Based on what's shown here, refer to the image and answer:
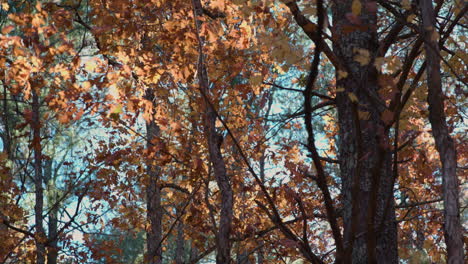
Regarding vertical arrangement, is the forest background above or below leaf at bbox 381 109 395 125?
above

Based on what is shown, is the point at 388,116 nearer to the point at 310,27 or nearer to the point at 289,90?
Result: the point at 310,27

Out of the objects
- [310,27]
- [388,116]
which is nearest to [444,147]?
[388,116]

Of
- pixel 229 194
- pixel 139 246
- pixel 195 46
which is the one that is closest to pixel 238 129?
pixel 195 46

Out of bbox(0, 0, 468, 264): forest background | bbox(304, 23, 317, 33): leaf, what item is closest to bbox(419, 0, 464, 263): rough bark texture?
bbox(0, 0, 468, 264): forest background

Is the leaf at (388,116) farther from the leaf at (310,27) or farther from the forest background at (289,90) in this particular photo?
the leaf at (310,27)

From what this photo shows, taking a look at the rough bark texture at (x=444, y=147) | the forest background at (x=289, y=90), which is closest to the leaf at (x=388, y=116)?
the forest background at (x=289, y=90)

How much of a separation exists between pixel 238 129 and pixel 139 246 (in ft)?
73.4

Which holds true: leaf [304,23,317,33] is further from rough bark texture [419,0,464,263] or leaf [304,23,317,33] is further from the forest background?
rough bark texture [419,0,464,263]

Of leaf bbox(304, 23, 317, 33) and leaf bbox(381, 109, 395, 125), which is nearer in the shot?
leaf bbox(381, 109, 395, 125)

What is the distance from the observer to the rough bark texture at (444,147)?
1.92 metres

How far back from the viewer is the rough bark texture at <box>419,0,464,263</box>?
192 centimetres

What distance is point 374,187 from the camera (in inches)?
56.6

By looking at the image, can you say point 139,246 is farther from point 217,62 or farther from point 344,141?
point 344,141

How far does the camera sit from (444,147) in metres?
2.01
